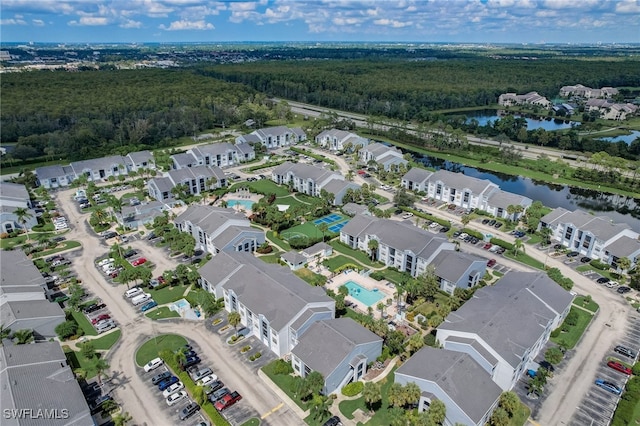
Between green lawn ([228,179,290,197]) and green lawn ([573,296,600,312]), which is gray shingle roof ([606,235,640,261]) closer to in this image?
green lawn ([573,296,600,312])

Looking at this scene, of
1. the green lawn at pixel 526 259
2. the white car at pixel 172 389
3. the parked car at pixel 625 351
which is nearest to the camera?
the white car at pixel 172 389

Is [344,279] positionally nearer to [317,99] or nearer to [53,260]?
[53,260]

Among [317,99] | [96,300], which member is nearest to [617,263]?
[96,300]

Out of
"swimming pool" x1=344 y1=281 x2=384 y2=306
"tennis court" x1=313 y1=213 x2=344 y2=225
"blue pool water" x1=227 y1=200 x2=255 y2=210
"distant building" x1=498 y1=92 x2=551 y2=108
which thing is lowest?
"swimming pool" x1=344 y1=281 x2=384 y2=306

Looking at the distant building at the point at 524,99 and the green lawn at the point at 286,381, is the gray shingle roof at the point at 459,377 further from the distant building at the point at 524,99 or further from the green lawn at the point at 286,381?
the distant building at the point at 524,99

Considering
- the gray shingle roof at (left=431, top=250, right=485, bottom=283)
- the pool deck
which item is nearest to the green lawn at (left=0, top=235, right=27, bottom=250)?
the pool deck

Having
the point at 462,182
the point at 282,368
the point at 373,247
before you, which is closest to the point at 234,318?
the point at 282,368

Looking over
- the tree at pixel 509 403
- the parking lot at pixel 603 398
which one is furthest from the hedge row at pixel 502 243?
the tree at pixel 509 403
